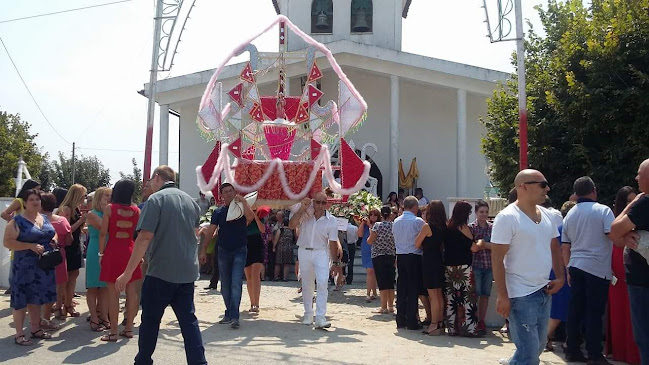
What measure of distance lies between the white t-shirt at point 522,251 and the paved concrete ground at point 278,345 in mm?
2284

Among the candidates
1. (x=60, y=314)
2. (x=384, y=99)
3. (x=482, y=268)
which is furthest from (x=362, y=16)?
(x=60, y=314)

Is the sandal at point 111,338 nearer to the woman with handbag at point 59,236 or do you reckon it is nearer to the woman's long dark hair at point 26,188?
the woman with handbag at point 59,236

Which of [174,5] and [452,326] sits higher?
[174,5]

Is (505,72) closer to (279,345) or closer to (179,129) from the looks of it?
(179,129)

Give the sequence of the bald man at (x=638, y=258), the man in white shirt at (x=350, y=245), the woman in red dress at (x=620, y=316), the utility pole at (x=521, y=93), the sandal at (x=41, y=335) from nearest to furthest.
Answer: the bald man at (x=638, y=258), the woman in red dress at (x=620, y=316), the sandal at (x=41, y=335), the utility pole at (x=521, y=93), the man in white shirt at (x=350, y=245)

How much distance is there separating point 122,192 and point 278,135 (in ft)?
10.2

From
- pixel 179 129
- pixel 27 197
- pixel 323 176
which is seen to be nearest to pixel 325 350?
pixel 323 176

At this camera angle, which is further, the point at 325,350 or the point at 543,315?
the point at 325,350

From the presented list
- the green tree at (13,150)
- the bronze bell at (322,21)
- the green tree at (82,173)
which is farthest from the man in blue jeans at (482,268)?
the green tree at (82,173)

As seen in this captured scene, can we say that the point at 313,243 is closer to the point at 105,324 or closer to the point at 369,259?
the point at 105,324

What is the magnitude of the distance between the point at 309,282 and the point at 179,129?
611 inches

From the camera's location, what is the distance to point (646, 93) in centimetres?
950

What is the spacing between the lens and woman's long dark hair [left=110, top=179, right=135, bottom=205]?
24.5 ft

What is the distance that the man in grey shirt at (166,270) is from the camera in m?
5.40
